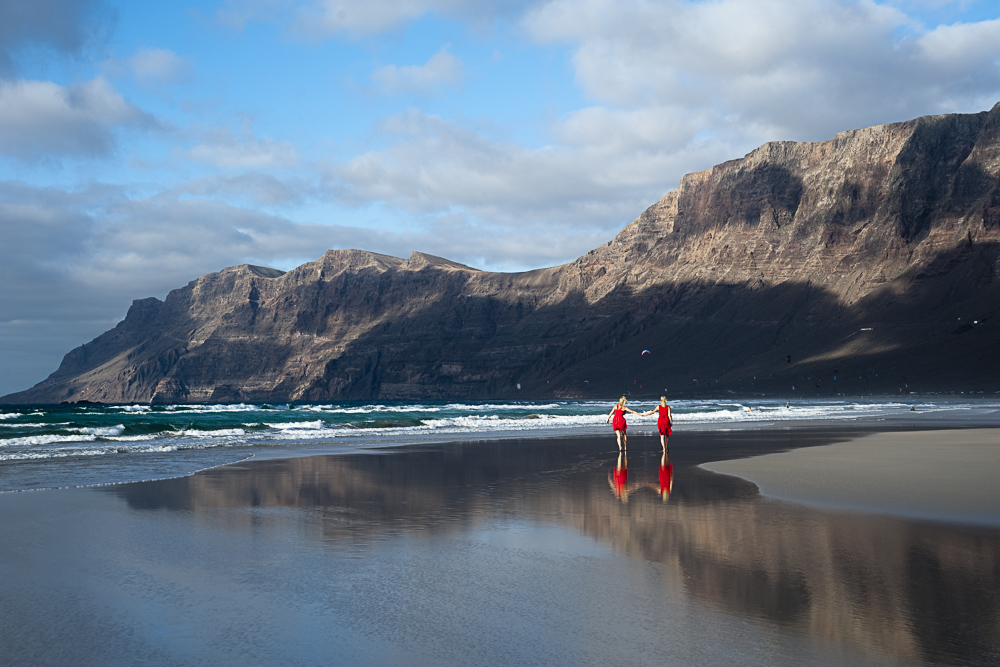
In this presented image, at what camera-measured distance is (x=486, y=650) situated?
5535mm

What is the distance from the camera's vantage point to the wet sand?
11.6 metres

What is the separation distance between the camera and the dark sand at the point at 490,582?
18.3 feet

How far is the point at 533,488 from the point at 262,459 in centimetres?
1066

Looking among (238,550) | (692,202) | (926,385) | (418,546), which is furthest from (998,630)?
(692,202)

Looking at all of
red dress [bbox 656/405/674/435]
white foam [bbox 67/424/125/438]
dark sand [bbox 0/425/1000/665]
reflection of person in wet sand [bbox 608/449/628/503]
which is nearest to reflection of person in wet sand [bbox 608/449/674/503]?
reflection of person in wet sand [bbox 608/449/628/503]

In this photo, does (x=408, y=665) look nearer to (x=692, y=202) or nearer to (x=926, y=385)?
(x=926, y=385)

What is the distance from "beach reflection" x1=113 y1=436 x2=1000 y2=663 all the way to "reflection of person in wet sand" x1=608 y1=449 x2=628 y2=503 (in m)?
0.06

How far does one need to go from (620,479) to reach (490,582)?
8.82 metres

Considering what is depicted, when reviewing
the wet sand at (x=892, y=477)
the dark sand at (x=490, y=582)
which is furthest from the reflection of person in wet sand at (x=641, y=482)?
the wet sand at (x=892, y=477)

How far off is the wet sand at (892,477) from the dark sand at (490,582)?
0.96 m

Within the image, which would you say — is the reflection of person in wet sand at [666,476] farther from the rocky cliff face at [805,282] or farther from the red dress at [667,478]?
the rocky cliff face at [805,282]

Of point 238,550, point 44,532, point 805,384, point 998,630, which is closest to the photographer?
point 998,630

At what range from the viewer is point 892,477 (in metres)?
15.5

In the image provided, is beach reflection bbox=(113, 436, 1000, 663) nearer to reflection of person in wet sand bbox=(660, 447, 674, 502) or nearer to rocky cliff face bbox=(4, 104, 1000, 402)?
reflection of person in wet sand bbox=(660, 447, 674, 502)
